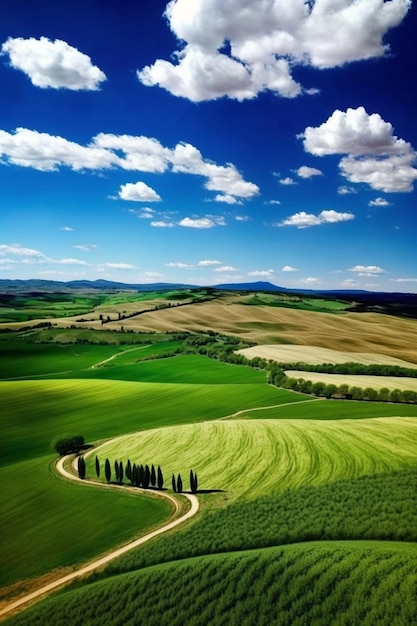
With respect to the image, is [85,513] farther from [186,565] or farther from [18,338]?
[18,338]

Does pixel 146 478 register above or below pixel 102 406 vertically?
above

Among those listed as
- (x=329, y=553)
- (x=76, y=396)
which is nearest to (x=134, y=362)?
(x=76, y=396)

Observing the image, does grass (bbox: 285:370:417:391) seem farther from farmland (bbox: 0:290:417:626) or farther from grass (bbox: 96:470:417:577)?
grass (bbox: 96:470:417:577)

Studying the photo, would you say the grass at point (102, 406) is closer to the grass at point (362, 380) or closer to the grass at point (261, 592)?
the grass at point (362, 380)

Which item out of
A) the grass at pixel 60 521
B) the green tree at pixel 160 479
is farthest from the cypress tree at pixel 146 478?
the grass at pixel 60 521

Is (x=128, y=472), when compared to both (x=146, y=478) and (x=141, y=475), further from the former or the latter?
(x=146, y=478)

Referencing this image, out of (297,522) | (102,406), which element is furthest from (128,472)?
(102,406)

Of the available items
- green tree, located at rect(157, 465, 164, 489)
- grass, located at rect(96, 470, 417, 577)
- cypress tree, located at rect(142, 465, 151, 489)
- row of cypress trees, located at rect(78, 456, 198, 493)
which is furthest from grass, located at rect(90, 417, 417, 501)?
grass, located at rect(96, 470, 417, 577)
